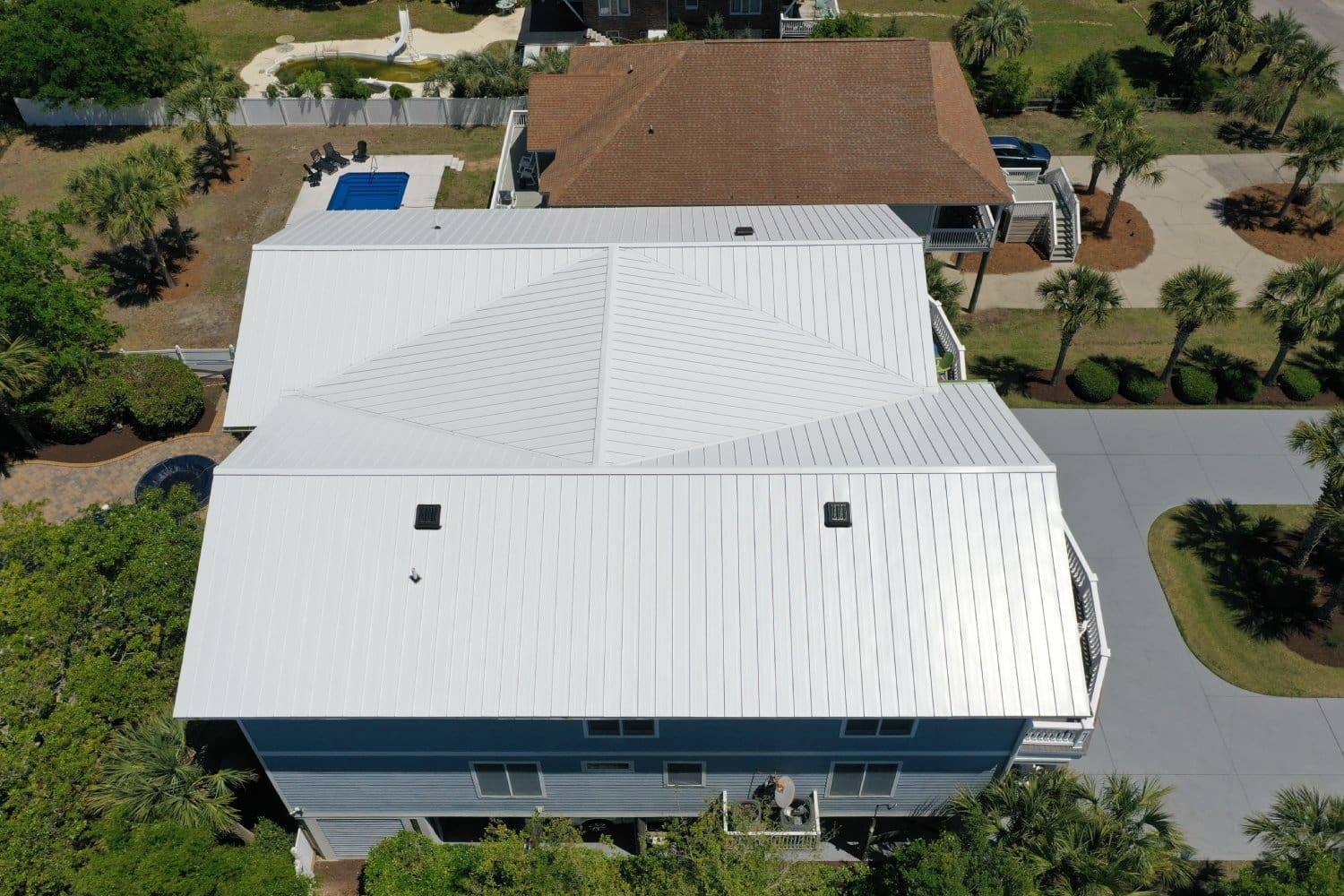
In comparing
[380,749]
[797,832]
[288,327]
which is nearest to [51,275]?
[288,327]

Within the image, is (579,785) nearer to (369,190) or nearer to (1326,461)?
(1326,461)

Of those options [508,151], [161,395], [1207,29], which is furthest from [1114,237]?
[161,395]

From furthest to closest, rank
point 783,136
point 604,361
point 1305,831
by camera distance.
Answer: point 783,136
point 604,361
point 1305,831

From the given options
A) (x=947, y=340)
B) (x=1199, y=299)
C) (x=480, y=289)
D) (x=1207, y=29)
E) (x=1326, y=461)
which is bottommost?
(x=1326, y=461)

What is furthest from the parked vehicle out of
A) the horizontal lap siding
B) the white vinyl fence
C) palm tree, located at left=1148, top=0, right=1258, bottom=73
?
the horizontal lap siding

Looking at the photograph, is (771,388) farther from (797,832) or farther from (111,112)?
(111,112)

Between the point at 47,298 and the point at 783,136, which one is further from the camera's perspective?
the point at 783,136

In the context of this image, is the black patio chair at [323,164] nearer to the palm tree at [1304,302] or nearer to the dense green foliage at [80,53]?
the dense green foliage at [80,53]
